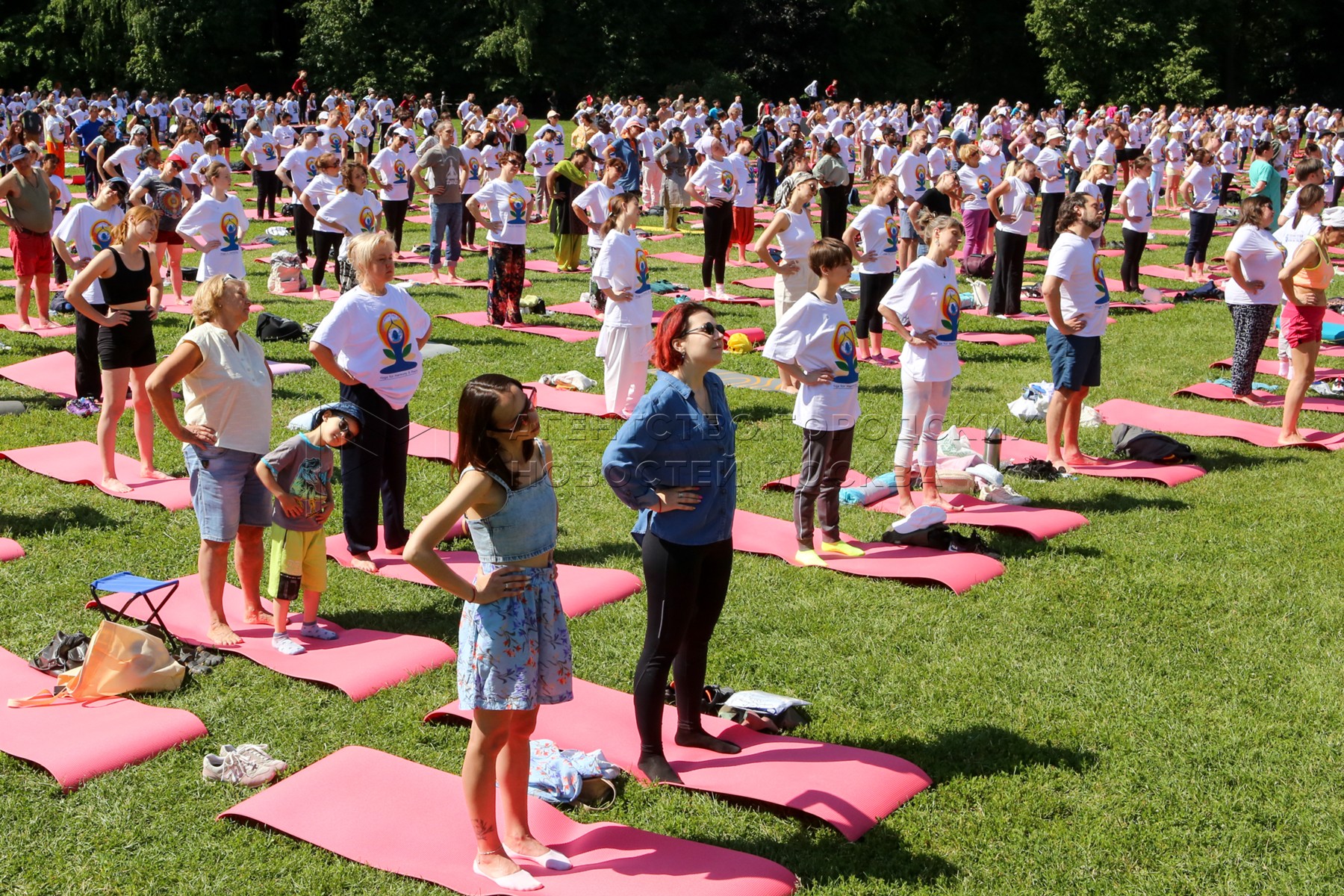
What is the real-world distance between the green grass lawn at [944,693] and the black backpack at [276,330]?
11.2ft

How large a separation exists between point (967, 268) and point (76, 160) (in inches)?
1029

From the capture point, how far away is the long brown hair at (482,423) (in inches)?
170

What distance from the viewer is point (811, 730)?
596 centimetres

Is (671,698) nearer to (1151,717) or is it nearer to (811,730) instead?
(811,730)

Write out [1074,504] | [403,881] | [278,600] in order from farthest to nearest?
1. [1074,504]
2. [278,600]
3. [403,881]

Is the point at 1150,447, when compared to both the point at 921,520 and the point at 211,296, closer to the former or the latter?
the point at 921,520

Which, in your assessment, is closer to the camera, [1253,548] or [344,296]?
[344,296]

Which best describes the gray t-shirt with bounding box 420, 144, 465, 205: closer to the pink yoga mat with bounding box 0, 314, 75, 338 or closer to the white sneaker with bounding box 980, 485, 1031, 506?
the pink yoga mat with bounding box 0, 314, 75, 338

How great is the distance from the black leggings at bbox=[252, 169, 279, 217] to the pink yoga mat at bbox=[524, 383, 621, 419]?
42.1 ft

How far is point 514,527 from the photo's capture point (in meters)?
4.43

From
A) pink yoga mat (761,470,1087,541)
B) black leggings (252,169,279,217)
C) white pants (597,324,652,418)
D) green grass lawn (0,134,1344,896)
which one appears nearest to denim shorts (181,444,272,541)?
green grass lawn (0,134,1344,896)

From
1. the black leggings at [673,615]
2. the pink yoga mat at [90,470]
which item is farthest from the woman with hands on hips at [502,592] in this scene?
the pink yoga mat at [90,470]

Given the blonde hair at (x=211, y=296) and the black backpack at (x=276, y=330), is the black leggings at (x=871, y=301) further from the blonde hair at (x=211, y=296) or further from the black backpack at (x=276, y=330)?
the blonde hair at (x=211, y=296)

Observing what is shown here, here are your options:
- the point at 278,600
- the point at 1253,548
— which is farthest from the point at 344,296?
the point at 1253,548
